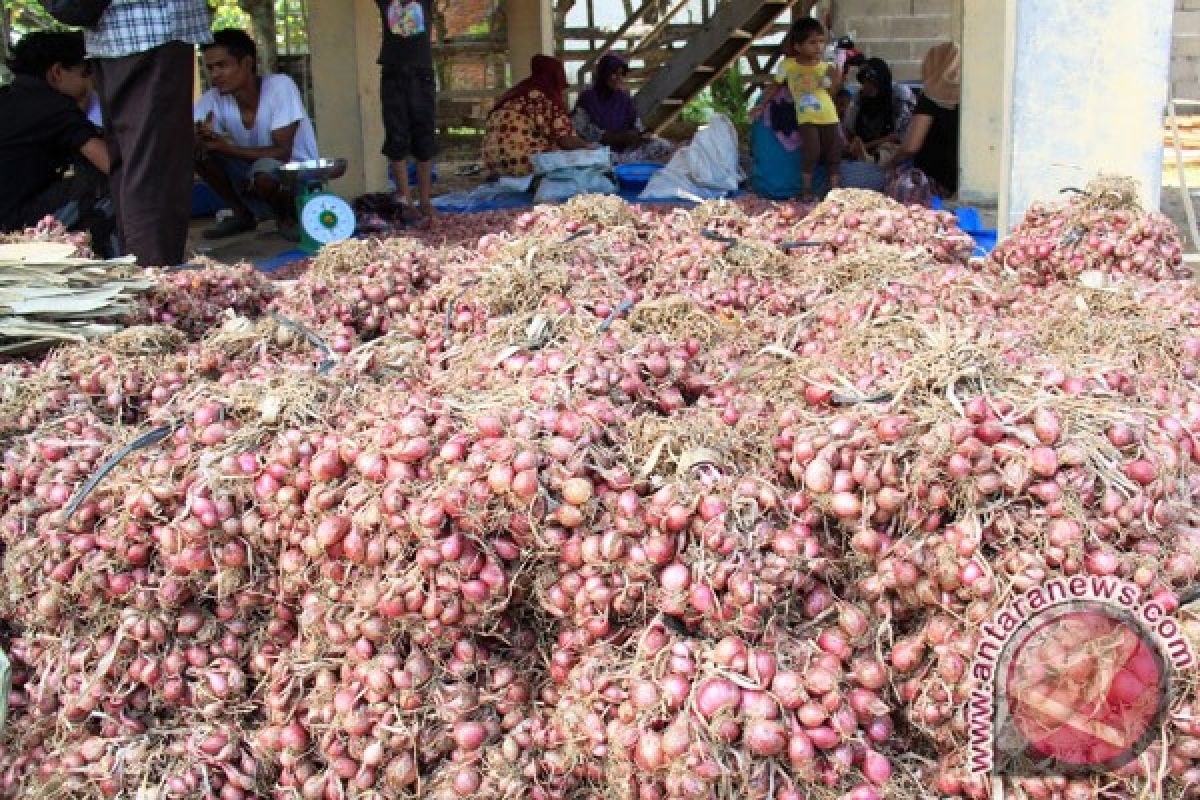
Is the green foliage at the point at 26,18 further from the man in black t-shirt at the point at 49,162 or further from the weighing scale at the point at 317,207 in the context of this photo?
the man in black t-shirt at the point at 49,162

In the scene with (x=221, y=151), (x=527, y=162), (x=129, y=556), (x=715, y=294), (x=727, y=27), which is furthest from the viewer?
(x=727, y=27)

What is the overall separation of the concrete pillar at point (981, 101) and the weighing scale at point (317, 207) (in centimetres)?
360

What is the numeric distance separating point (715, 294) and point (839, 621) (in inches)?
38.7

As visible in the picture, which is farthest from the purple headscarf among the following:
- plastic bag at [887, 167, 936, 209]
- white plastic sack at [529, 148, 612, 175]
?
plastic bag at [887, 167, 936, 209]

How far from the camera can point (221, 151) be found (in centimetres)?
639

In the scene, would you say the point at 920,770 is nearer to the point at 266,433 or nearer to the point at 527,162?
the point at 266,433

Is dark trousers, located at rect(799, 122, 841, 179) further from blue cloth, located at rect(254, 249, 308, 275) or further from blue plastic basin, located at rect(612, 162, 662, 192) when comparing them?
blue cloth, located at rect(254, 249, 308, 275)

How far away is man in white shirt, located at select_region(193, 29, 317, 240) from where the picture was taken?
6.27 metres

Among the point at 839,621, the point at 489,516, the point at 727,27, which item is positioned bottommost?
the point at 839,621

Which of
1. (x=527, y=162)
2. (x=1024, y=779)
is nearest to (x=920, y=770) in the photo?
(x=1024, y=779)

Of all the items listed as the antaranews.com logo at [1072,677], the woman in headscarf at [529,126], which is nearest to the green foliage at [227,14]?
the woman in headscarf at [529,126]

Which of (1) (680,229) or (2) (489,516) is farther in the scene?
(1) (680,229)

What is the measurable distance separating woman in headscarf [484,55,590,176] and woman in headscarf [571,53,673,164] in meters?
0.75

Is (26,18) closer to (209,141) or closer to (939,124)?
(209,141)
